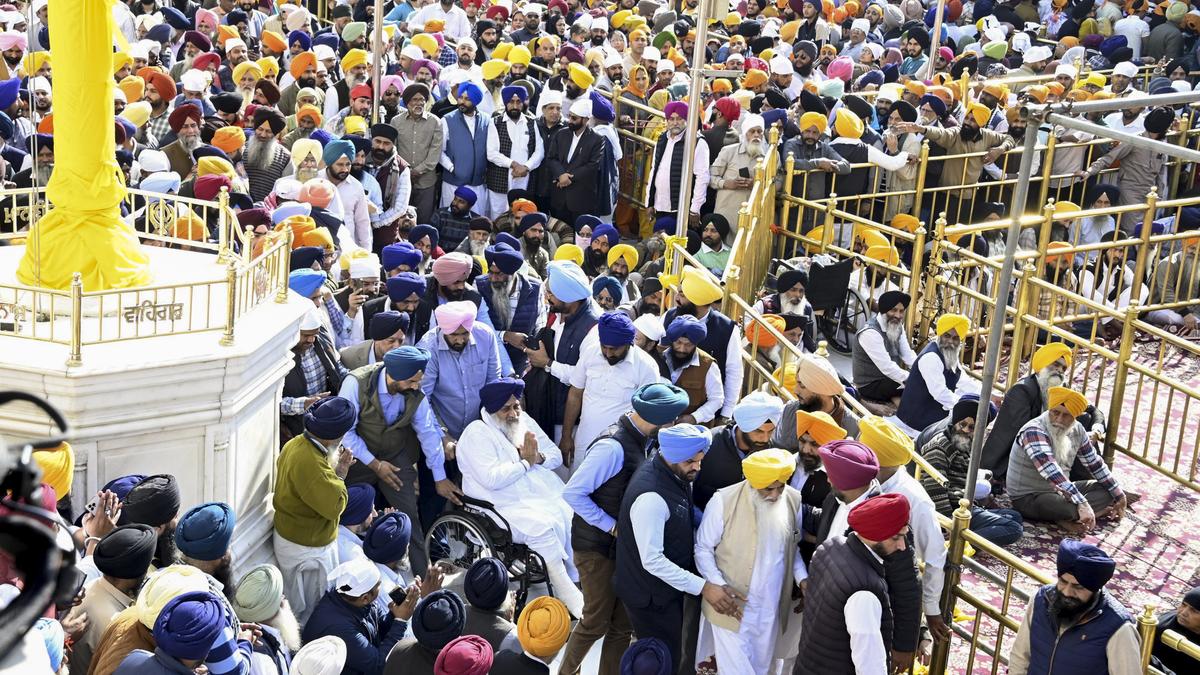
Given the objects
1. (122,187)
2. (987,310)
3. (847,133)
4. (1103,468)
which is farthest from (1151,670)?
(847,133)

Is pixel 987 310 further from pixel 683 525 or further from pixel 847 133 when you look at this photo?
pixel 683 525

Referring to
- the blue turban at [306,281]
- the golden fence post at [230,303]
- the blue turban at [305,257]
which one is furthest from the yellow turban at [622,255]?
the golden fence post at [230,303]

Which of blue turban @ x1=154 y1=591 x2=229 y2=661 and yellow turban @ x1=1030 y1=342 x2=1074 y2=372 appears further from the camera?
yellow turban @ x1=1030 y1=342 x2=1074 y2=372

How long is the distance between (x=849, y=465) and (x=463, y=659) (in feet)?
5.19

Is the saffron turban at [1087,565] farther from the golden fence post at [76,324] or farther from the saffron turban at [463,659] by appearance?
the golden fence post at [76,324]

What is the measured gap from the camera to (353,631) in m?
5.55

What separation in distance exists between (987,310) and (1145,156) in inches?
166

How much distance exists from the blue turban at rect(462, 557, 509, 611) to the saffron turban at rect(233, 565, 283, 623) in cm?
70

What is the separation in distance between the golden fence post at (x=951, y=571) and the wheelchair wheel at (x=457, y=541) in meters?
2.06

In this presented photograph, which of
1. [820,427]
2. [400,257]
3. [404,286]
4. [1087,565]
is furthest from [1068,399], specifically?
[400,257]

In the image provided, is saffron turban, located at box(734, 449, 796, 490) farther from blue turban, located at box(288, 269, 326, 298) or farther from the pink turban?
blue turban, located at box(288, 269, 326, 298)

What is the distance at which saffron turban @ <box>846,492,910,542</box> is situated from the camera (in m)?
5.12

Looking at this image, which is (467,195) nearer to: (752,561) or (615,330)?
(615,330)

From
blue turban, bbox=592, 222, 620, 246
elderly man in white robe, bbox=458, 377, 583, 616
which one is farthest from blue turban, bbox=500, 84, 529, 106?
elderly man in white robe, bbox=458, 377, 583, 616
